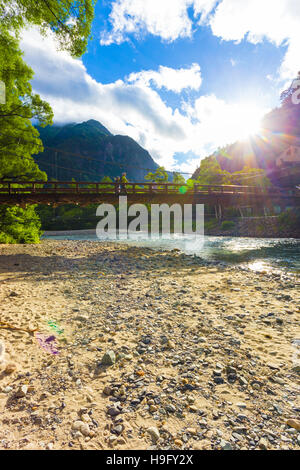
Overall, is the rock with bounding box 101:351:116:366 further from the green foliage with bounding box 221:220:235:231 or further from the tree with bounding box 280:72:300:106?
the tree with bounding box 280:72:300:106

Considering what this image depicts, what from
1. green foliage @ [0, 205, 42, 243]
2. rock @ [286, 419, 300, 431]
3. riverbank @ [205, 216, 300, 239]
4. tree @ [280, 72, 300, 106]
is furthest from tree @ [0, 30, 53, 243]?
tree @ [280, 72, 300, 106]

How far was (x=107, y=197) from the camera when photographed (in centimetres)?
2086

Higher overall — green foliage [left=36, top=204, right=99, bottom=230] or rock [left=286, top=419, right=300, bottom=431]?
green foliage [left=36, top=204, right=99, bottom=230]

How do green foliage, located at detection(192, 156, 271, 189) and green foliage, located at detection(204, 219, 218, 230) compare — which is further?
green foliage, located at detection(192, 156, 271, 189)

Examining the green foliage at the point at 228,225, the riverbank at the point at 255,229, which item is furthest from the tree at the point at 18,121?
the green foliage at the point at 228,225

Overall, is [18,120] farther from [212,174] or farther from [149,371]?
[212,174]

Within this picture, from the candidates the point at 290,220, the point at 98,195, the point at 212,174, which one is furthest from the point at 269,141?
the point at 98,195

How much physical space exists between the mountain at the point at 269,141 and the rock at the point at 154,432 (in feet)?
328

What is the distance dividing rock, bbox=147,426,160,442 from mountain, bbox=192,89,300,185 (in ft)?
328

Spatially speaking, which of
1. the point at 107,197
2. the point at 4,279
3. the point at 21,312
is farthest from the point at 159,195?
the point at 21,312

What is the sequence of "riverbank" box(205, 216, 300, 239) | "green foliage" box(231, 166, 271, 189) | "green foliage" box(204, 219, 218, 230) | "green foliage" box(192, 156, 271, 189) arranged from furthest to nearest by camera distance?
1. "green foliage" box(192, 156, 271, 189)
2. "green foliage" box(231, 166, 271, 189)
3. "green foliage" box(204, 219, 218, 230)
4. "riverbank" box(205, 216, 300, 239)

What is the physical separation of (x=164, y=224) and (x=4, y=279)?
56.4m

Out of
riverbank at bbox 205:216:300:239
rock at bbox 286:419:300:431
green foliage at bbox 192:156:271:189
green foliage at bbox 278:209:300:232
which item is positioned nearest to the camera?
rock at bbox 286:419:300:431

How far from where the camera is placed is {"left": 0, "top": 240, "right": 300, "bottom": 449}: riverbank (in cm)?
235
